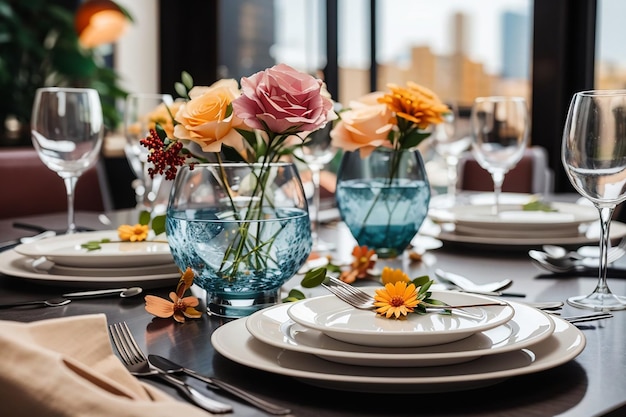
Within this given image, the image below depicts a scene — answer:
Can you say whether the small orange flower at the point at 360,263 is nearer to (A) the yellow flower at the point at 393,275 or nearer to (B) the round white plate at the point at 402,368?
(A) the yellow flower at the point at 393,275

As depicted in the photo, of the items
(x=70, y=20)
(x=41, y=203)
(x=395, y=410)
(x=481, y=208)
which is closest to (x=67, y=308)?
(x=395, y=410)

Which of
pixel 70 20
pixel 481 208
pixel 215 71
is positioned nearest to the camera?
pixel 481 208

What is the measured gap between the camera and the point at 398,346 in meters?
0.61

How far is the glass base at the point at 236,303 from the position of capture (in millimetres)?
809

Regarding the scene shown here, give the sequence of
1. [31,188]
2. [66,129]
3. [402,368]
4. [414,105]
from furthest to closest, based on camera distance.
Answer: [31,188] → [66,129] → [414,105] → [402,368]

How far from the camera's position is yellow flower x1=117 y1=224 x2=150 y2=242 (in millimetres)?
1105

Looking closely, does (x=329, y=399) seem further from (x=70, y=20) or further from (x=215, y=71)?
(x=215, y=71)

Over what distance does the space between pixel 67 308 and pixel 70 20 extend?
15.1 feet

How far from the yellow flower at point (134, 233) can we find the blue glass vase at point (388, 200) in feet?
0.97

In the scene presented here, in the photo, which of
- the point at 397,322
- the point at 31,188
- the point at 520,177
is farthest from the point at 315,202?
the point at 520,177

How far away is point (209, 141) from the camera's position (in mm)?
854

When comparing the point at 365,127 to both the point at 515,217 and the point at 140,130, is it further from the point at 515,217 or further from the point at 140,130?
the point at 140,130

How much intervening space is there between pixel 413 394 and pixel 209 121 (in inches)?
15.7

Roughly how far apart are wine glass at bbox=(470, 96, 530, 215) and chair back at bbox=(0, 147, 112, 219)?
1133 mm
